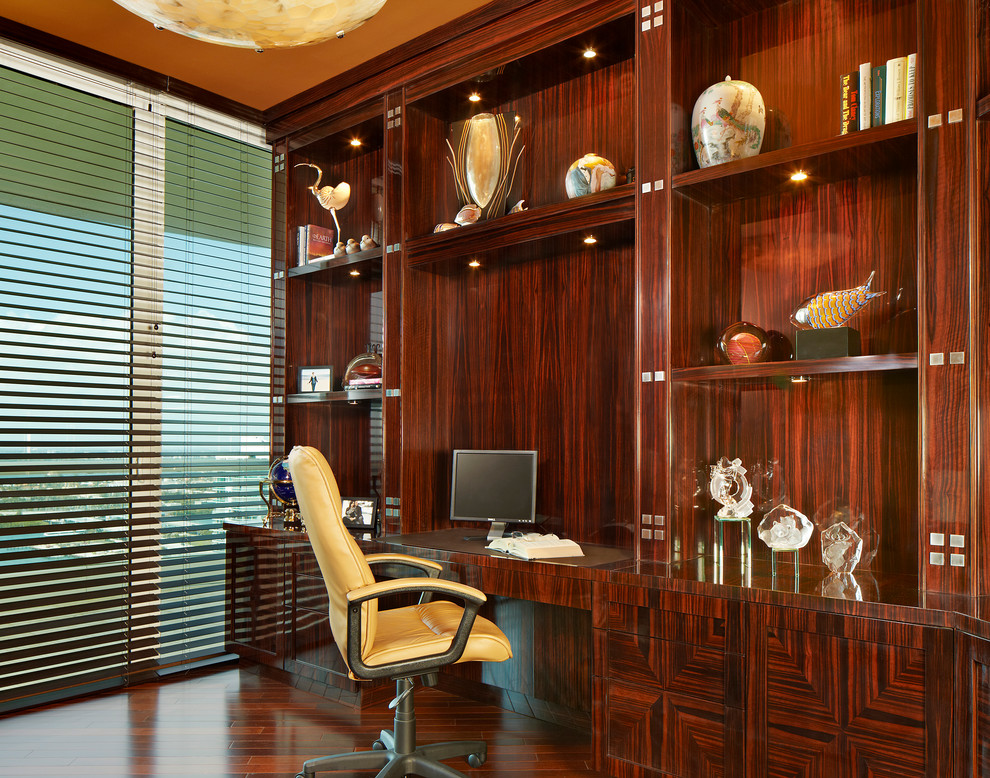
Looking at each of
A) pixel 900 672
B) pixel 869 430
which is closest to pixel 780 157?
pixel 869 430

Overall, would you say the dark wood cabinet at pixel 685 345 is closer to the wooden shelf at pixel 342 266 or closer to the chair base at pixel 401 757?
the wooden shelf at pixel 342 266

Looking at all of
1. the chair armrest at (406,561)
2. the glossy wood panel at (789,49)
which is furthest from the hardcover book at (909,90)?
Result: the chair armrest at (406,561)

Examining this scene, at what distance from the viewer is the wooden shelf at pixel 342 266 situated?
3.95 meters

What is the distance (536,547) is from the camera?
297 cm

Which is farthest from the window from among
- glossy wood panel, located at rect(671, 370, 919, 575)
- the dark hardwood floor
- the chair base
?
glossy wood panel, located at rect(671, 370, 919, 575)

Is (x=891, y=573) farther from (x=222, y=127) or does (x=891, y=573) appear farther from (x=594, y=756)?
(x=222, y=127)

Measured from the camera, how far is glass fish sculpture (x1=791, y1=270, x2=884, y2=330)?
2590 millimetres

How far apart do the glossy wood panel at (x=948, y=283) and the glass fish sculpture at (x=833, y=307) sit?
30cm

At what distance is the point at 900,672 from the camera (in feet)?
6.77

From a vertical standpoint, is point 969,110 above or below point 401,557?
above

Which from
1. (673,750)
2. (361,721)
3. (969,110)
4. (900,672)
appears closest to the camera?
(900,672)

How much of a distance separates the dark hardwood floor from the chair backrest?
76cm

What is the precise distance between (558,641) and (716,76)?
253cm

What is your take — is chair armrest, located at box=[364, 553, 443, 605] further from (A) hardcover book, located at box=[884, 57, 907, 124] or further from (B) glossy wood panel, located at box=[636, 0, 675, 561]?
(A) hardcover book, located at box=[884, 57, 907, 124]
